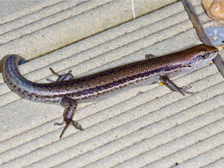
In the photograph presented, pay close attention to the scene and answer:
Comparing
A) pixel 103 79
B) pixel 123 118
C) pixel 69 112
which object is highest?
pixel 103 79

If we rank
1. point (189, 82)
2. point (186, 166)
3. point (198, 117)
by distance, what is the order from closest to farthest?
point (186, 166) < point (198, 117) < point (189, 82)

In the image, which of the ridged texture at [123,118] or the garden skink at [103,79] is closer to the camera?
the ridged texture at [123,118]

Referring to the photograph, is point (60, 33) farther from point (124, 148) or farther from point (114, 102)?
point (124, 148)

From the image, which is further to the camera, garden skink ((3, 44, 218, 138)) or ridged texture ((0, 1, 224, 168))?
garden skink ((3, 44, 218, 138))

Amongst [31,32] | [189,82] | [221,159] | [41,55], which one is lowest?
[221,159]

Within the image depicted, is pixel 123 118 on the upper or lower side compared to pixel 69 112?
lower

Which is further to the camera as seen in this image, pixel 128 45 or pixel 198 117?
pixel 128 45

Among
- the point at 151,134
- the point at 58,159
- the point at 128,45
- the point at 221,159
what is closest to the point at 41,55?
the point at 128,45

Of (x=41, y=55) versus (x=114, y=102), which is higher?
(x=41, y=55)
